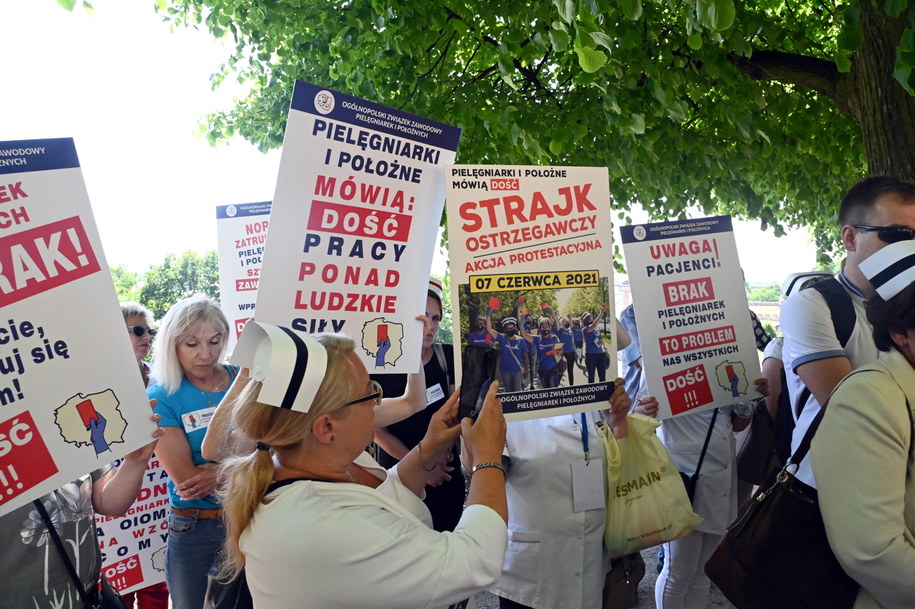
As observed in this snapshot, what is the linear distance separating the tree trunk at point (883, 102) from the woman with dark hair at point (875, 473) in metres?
3.22

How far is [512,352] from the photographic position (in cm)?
279

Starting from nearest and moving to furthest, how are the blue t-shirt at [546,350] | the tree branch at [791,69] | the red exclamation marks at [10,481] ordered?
the red exclamation marks at [10,481] < the blue t-shirt at [546,350] < the tree branch at [791,69]

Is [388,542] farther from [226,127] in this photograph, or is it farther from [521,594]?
[226,127]

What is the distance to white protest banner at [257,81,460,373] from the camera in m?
2.93

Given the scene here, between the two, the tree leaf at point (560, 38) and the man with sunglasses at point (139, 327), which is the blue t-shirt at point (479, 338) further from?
the man with sunglasses at point (139, 327)

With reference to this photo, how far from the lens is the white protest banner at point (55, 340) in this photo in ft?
7.68

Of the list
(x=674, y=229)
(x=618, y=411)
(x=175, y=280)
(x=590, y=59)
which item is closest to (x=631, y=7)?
(x=590, y=59)

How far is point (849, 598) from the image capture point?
2.09m

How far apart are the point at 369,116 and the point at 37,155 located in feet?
4.03

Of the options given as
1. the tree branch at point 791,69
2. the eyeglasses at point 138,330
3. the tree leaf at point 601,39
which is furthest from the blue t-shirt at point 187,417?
the tree branch at point 791,69

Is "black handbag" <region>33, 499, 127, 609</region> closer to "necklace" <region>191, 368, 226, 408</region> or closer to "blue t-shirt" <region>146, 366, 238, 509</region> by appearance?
"blue t-shirt" <region>146, 366, 238, 509</region>

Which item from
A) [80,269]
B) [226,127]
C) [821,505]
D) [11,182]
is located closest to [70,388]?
[80,269]

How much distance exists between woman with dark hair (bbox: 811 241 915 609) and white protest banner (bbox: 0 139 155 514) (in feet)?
7.15

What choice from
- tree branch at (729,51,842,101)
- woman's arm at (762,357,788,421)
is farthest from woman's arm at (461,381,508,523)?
tree branch at (729,51,842,101)
